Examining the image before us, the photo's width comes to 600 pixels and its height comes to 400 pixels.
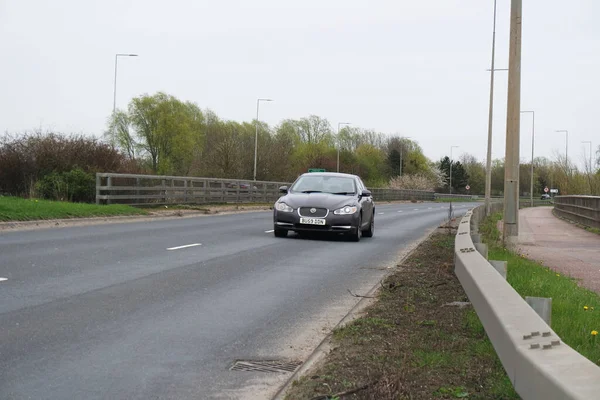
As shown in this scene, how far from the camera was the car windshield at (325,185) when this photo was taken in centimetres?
1870

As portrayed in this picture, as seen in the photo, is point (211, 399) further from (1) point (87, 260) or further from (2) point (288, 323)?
(1) point (87, 260)

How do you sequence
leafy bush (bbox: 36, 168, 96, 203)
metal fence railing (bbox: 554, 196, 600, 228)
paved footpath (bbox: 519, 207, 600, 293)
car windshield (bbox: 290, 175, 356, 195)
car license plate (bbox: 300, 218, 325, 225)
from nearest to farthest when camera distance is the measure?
paved footpath (bbox: 519, 207, 600, 293), car license plate (bbox: 300, 218, 325, 225), car windshield (bbox: 290, 175, 356, 195), leafy bush (bbox: 36, 168, 96, 203), metal fence railing (bbox: 554, 196, 600, 228)

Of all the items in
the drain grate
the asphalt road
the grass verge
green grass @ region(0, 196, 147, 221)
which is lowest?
the drain grate

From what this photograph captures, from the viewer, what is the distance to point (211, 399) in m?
4.54

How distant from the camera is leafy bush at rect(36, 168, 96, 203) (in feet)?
86.4

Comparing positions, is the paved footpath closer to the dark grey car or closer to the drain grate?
the dark grey car

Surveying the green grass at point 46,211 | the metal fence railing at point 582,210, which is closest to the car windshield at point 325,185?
the green grass at point 46,211

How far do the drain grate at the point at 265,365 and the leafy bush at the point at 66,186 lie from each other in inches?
863

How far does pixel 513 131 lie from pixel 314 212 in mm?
4662

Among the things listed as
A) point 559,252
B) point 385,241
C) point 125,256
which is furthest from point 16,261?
point 559,252

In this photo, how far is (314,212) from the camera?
17.6 m

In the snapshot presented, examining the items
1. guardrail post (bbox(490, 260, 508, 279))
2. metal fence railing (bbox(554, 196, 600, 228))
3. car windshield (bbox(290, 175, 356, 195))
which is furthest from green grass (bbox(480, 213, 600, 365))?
metal fence railing (bbox(554, 196, 600, 228))

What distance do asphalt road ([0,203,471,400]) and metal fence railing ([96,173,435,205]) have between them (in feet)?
38.1

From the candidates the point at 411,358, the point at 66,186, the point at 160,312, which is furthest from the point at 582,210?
the point at 411,358
